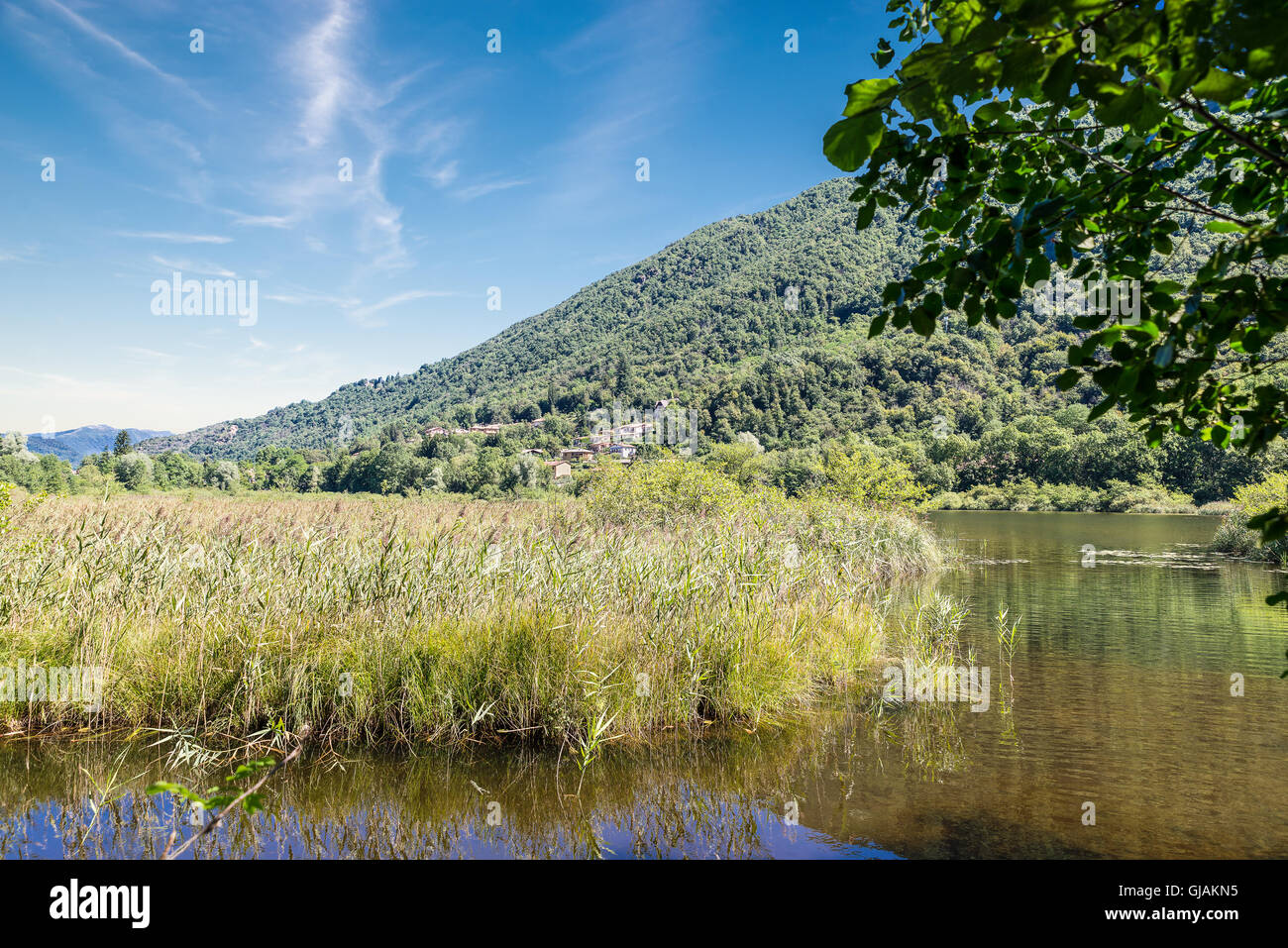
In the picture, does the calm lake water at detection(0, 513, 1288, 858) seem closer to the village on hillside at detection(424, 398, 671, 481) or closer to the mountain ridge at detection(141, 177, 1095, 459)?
the mountain ridge at detection(141, 177, 1095, 459)

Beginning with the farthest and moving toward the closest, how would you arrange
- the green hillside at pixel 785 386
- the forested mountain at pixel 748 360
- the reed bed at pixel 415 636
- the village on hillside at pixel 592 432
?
the forested mountain at pixel 748 360
the village on hillside at pixel 592 432
the green hillside at pixel 785 386
the reed bed at pixel 415 636

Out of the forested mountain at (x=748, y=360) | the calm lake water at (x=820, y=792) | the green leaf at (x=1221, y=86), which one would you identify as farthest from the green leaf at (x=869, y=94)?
the forested mountain at (x=748, y=360)

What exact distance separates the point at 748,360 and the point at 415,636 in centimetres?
10701

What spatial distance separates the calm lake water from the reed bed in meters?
0.44

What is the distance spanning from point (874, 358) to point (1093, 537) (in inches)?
2674

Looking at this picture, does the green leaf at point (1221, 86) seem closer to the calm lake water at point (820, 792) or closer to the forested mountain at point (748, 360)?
the calm lake water at point (820, 792)

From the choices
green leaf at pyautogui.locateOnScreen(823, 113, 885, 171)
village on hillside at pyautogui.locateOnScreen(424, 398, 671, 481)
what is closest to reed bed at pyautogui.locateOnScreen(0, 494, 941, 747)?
green leaf at pyautogui.locateOnScreen(823, 113, 885, 171)

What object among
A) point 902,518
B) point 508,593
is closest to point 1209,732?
point 508,593

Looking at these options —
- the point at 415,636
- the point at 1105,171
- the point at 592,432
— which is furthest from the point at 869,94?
the point at 592,432

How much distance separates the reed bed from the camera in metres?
6.38

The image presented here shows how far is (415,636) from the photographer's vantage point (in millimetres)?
6758

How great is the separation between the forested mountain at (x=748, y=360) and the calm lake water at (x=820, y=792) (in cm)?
5522

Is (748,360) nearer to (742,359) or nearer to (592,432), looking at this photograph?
(742,359)

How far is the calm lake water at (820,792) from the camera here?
4605mm
